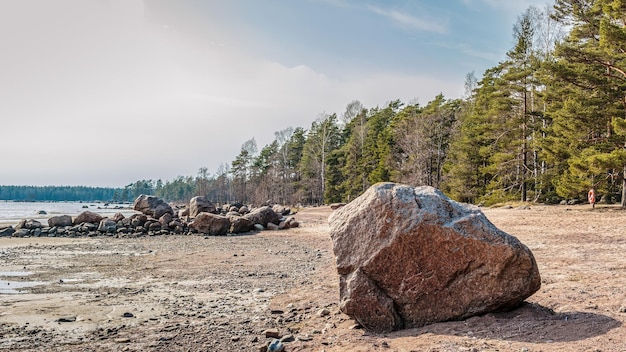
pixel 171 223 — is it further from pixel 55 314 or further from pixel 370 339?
pixel 370 339

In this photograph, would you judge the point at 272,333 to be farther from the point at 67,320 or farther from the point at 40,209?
the point at 40,209

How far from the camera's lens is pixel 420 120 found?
48.4 meters

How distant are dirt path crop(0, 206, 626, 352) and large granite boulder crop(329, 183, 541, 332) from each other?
28 cm

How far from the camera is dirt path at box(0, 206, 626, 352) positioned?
18.7 feet

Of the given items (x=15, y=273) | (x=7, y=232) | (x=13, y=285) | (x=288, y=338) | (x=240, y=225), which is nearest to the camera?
(x=288, y=338)

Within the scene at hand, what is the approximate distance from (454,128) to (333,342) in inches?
1750

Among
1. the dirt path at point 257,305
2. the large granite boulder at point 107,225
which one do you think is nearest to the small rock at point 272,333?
the dirt path at point 257,305

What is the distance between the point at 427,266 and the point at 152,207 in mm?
29756

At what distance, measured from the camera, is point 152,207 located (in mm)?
32875

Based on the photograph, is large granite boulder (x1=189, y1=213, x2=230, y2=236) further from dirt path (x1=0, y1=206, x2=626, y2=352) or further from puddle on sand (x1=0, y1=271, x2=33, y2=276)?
puddle on sand (x1=0, y1=271, x2=33, y2=276)

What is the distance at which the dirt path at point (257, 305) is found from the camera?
5707 mm

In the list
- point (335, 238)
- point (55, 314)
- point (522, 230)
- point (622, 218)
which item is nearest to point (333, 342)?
point (335, 238)

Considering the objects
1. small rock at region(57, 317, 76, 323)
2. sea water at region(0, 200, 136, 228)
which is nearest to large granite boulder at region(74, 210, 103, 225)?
sea water at region(0, 200, 136, 228)

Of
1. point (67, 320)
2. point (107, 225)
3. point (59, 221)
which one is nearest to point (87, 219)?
point (59, 221)
